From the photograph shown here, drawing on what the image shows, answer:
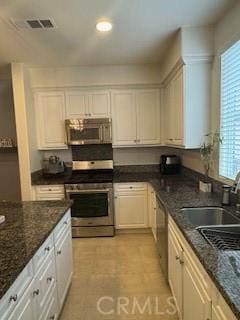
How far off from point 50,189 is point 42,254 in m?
2.15

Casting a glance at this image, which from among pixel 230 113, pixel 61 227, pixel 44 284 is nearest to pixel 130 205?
pixel 61 227

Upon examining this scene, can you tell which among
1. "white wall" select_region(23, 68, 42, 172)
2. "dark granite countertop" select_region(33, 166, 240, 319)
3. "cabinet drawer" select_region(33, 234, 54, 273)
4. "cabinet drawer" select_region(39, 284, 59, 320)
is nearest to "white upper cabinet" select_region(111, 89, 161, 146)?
"dark granite countertop" select_region(33, 166, 240, 319)

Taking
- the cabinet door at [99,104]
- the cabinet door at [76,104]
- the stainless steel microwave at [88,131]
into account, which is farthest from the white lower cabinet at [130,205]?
the cabinet door at [76,104]

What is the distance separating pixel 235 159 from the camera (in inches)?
92.7

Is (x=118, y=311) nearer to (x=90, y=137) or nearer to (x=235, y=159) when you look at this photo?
(x=235, y=159)

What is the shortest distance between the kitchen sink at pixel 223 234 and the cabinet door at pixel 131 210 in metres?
2.09

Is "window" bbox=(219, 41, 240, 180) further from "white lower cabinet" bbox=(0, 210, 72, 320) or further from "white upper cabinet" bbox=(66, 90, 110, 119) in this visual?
"white upper cabinet" bbox=(66, 90, 110, 119)

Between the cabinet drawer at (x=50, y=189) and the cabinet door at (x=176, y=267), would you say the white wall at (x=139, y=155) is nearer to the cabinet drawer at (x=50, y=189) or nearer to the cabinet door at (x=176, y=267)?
the cabinet drawer at (x=50, y=189)

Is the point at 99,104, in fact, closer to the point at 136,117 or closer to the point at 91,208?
the point at 136,117

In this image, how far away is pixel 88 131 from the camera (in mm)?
3953

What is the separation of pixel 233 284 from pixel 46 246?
1.23 metres

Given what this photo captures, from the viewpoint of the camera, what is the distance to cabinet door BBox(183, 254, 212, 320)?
1270 mm

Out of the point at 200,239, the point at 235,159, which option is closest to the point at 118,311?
the point at 200,239

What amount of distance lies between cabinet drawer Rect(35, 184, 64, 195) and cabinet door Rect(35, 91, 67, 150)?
689 millimetres
